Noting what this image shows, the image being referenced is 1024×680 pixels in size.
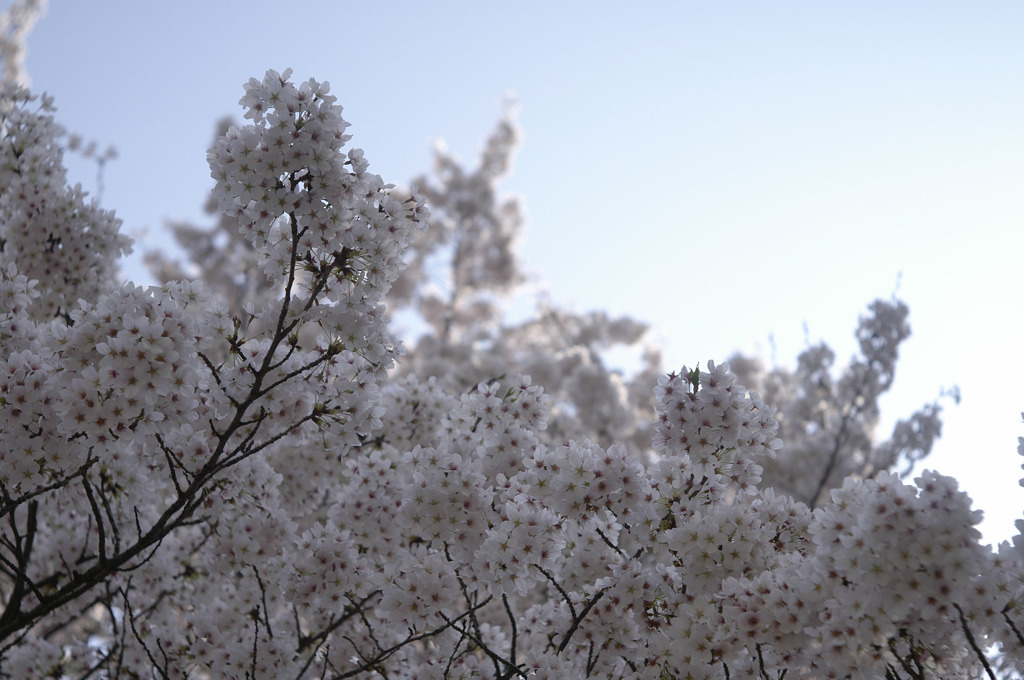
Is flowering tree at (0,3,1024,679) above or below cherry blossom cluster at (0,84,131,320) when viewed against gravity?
below

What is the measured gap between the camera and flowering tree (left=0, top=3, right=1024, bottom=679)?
111 inches

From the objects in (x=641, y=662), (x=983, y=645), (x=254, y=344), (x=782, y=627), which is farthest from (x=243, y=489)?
(x=983, y=645)

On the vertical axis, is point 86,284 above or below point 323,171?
above

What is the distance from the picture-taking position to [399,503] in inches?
172

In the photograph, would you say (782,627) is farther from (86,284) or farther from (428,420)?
(86,284)

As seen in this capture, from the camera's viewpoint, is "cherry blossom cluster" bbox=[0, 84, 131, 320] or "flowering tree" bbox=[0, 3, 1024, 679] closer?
"flowering tree" bbox=[0, 3, 1024, 679]

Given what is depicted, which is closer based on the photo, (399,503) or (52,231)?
(399,503)

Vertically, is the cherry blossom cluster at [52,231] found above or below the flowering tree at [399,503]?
above

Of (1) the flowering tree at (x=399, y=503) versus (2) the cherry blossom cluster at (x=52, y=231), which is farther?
(2) the cherry blossom cluster at (x=52, y=231)

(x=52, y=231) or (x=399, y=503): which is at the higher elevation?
(x=52, y=231)

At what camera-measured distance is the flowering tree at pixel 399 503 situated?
2.81 meters

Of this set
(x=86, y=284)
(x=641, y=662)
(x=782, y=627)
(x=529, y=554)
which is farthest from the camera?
(x=86, y=284)

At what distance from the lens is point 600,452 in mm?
3568

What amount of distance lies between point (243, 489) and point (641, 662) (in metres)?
2.66
